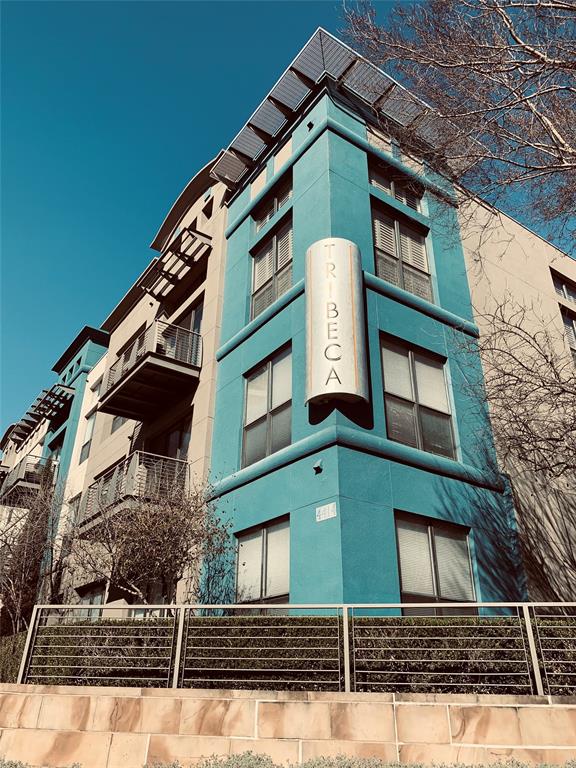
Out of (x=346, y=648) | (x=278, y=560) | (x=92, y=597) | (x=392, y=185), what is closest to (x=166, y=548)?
(x=278, y=560)

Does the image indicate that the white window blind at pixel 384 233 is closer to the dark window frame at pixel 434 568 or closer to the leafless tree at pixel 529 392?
the leafless tree at pixel 529 392

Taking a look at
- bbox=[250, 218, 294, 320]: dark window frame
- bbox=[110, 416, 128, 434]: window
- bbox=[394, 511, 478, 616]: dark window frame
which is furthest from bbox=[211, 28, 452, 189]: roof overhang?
bbox=[110, 416, 128, 434]: window

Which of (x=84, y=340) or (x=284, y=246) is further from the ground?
(x=84, y=340)

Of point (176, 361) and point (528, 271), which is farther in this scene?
point (528, 271)

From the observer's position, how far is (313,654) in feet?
26.0

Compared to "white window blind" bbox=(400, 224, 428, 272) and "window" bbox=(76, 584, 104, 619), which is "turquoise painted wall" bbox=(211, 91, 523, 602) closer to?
"white window blind" bbox=(400, 224, 428, 272)

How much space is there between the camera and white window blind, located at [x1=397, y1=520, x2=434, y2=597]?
37.1 feet

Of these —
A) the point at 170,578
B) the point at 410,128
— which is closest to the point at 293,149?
the point at 410,128

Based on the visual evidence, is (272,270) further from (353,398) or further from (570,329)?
(570,329)

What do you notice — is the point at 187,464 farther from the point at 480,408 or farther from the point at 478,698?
the point at 478,698

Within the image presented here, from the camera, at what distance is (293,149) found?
1728 centimetres

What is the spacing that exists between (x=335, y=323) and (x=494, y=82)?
511 centimetres

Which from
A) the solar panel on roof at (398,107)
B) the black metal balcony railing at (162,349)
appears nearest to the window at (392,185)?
the solar panel on roof at (398,107)

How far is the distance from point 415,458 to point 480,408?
3.25 meters
